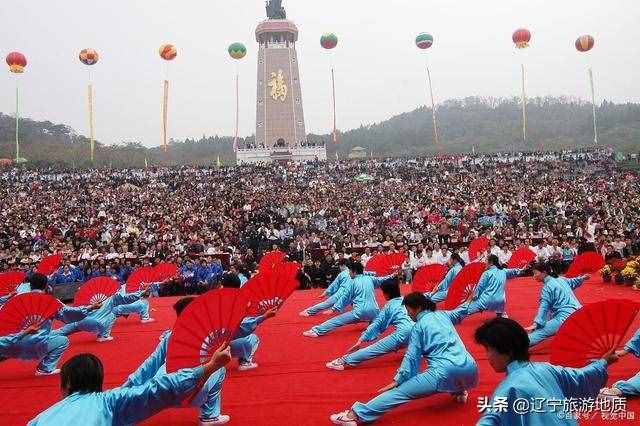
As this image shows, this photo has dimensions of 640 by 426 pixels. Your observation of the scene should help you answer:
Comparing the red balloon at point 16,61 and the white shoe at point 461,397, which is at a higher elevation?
the red balloon at point 16,61

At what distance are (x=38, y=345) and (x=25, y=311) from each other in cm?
41

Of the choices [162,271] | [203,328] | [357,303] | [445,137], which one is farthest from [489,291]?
[445,137]

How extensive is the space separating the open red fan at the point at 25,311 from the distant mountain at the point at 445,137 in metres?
30.7

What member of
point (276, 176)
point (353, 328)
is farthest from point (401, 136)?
point (353, 328)

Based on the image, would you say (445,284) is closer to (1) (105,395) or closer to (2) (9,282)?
(1) (105,395)

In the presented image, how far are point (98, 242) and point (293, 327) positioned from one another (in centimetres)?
884

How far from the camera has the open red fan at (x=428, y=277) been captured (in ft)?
22.1

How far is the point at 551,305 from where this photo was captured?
460cm

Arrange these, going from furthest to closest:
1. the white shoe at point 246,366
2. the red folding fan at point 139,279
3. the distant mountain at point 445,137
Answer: the distant mountain at point 445,137 → the red folding fan at point 139,279 → the white shoe at point 246,366

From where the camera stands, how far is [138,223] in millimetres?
15273

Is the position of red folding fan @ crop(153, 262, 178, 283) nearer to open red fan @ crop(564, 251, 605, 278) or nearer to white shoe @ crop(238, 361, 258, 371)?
white shoe @ crop(238, 361, 258, 371)

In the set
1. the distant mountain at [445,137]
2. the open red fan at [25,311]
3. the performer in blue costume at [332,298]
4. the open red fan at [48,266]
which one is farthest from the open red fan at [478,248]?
the distant mountain at [445,137]

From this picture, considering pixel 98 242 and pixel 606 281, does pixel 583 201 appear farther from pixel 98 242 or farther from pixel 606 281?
pixel 98 242

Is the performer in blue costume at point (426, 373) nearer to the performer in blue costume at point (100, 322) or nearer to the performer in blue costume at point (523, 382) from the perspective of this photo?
the performer in blue costume at point (523, 382)
